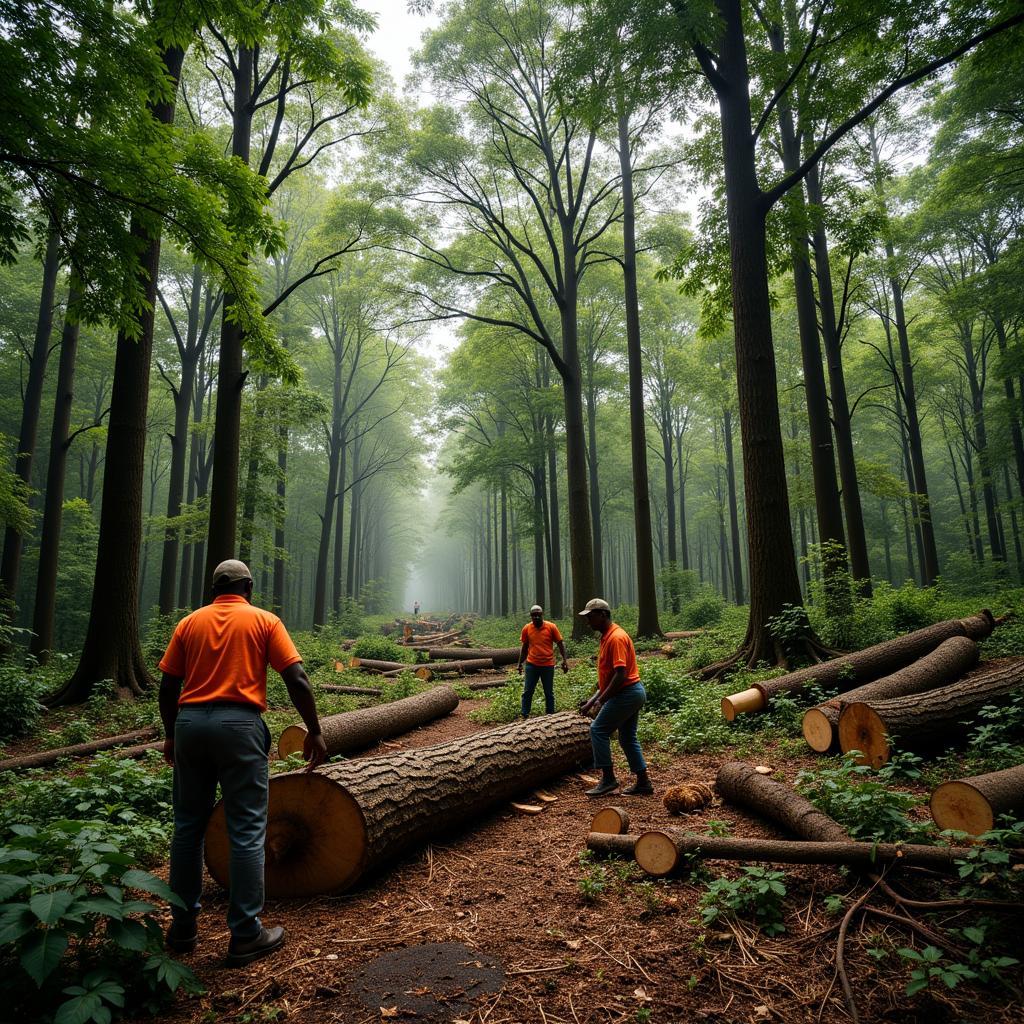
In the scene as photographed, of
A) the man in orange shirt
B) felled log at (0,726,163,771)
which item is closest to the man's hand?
the man in orange shirt

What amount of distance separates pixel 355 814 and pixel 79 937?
5.01 ft

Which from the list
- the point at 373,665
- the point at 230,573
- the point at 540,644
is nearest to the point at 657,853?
the point at 230,573

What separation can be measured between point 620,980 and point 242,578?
9.55 ft

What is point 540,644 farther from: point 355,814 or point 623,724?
point 355,814

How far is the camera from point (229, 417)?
35.1ft

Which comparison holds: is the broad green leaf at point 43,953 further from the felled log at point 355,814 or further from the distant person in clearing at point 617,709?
the distant person in clearing at point 617,709

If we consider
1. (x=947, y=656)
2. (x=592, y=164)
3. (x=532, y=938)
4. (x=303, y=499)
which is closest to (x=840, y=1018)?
(x=532, y=938)

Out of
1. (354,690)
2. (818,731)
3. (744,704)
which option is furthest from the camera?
(354,690)

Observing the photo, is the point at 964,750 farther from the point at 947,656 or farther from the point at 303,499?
the point at 303,499

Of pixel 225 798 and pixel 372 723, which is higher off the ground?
pixel 225 798

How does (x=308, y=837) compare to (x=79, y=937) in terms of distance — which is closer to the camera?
(x=79, y=937)

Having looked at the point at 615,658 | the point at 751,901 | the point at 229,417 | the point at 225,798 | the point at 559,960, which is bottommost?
the point at 559,960

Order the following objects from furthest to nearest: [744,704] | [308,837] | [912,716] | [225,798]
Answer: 1. [744,704]
2. [912,716]
3. [308,837]
4. [225,798]

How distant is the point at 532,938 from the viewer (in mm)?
3012
